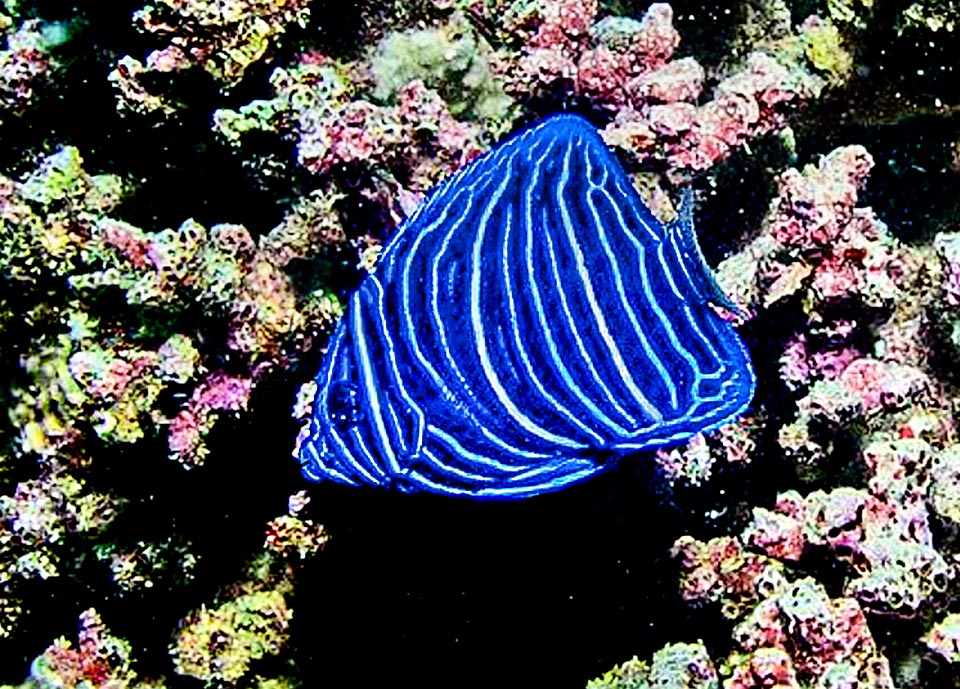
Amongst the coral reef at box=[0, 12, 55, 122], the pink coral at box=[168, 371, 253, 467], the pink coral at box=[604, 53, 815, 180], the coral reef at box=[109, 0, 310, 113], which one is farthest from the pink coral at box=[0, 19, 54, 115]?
the pink coral at box=[604, 53, 815, 180]

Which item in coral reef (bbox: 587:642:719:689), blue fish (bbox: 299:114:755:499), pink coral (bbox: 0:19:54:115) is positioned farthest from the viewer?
pink coral (bbox: 0:19:54:115)

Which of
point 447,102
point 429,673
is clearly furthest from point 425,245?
point 429,673

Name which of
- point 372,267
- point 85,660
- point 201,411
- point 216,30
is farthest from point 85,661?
point 216,30

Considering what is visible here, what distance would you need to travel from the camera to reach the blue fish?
2.04 m

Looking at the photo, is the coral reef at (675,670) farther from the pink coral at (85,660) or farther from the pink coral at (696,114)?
the pink coral at (85,660)

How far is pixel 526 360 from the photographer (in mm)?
2049

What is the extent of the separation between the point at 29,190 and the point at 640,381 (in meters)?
2.55

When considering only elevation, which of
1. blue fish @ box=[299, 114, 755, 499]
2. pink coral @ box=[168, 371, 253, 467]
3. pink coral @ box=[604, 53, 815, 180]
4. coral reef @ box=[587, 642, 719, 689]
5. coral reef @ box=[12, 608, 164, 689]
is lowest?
coral reef @ box=[587, 642, 719, 689]

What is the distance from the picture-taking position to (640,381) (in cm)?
207

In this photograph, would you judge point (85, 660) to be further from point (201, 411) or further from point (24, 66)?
point (24, 66)

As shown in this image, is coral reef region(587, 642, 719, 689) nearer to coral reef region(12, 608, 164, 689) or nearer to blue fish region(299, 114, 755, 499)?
blue fish region(299, 114, 755, 499)

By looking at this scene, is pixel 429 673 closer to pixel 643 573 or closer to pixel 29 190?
pixel 643 573

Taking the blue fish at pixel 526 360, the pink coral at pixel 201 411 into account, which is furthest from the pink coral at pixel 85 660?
the blue fish at pixel 526 360

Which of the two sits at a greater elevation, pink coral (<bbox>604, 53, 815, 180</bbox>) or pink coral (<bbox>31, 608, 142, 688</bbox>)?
pink coral (<bbox>604, 53, 815, 180</bbox>)
